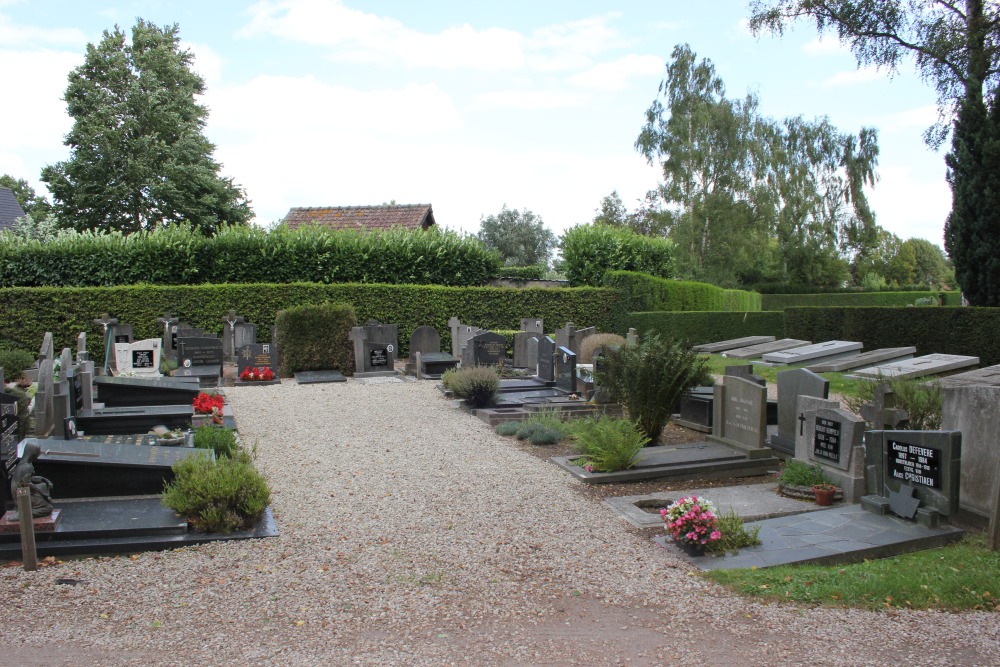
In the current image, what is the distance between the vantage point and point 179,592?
4.86 m

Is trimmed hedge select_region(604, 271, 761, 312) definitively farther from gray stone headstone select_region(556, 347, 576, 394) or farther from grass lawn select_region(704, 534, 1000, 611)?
grass lawn select_region(704, 534, 1000, 611)

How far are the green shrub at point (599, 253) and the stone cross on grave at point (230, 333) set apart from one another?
423 inches

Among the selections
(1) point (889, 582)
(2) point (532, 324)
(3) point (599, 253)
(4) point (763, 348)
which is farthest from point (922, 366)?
(1) point (889, 582)

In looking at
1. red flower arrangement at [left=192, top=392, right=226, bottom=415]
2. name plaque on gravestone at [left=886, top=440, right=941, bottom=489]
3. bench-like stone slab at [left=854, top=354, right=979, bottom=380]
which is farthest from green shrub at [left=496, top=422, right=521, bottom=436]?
bench-like stone slab at [left=854, top=354, right=979, bottom=380]

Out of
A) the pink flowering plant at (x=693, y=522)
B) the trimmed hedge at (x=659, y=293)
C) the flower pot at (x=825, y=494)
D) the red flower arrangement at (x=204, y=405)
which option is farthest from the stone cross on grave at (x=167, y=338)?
the flower pot at (x=825, y=494)

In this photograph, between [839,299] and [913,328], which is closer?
[913,328]

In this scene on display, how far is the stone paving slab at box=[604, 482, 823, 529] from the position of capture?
659 cm

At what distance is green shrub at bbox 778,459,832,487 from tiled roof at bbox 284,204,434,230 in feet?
75.0

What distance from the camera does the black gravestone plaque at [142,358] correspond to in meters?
14.5

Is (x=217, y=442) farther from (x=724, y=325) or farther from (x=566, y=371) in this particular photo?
(x=724, y=325)

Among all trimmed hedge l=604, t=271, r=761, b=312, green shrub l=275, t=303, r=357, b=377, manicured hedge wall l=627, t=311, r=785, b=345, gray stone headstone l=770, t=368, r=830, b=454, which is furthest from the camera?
trimmed hedge l=604, t=271, r=761, b=312

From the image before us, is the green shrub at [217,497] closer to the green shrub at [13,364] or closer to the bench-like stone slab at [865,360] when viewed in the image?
the green shrub at [13,364]

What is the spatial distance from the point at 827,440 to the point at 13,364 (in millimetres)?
14299

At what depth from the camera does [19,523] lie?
5.44 metres
